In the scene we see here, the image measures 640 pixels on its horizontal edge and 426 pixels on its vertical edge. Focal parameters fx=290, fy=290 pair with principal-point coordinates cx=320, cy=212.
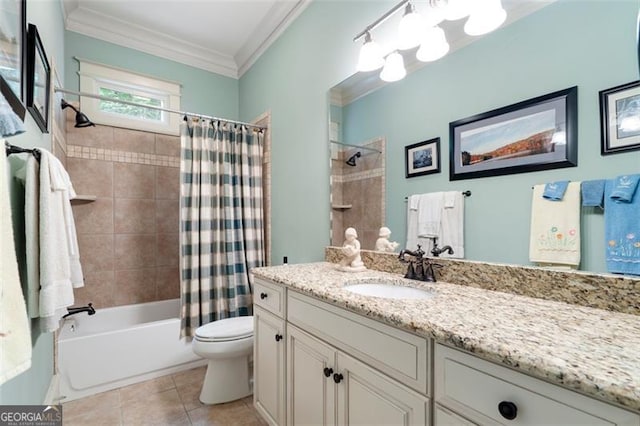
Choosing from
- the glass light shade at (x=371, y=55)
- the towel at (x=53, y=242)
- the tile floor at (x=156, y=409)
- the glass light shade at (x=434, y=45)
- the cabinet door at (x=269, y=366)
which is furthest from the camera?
the tile floor at (x=156, y=409)

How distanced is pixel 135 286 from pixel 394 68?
9.10 ft

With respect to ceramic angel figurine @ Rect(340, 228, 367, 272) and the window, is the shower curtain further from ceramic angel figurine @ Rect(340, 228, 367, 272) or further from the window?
ceramic angel figurine @ Rect(340, 228, 367, 272)

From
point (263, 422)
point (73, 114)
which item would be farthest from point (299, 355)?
point (73, 114)

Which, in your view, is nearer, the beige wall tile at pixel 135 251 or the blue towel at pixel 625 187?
the blue towel at pixel 625 187

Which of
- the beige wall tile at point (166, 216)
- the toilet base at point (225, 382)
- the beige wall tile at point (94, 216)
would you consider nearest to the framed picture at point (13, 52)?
the toilet base at point (225, 382)

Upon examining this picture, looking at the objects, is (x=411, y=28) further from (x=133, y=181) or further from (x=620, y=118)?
(x=133, y=181)

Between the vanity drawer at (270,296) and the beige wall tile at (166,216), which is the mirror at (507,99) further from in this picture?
the beige wall tile at (166,216)

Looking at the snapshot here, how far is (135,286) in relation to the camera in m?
2.66

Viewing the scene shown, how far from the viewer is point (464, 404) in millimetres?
670

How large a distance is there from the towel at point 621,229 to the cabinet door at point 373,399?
0.69 meters

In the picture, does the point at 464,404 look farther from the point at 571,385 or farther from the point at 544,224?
the point at 544,224

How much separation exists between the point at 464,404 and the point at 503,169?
84 cm

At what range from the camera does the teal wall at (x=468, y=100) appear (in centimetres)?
89

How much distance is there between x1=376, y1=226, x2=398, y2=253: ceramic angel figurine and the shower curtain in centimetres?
130
